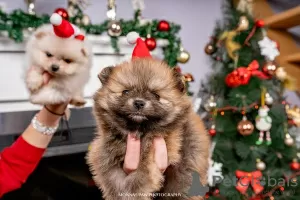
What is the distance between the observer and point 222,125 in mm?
1388

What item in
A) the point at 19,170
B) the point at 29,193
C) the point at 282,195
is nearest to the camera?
the point at 19,170

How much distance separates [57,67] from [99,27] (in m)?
0.75

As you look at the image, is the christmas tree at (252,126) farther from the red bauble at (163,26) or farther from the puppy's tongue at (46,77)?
the puppy's tongue at (46,77)

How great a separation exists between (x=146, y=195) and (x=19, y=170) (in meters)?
0.58

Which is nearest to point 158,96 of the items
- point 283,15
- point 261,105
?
point 261,105

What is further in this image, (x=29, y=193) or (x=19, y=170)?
(x=29, y=193)

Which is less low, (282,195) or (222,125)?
(222,125)

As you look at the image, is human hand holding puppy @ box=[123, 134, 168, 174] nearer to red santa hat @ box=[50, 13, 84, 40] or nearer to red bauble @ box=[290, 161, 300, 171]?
red santa hat @ box=[50, 13, 84, 40]

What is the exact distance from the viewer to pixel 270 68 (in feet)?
4.33

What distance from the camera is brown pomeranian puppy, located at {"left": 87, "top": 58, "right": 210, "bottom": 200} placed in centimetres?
36

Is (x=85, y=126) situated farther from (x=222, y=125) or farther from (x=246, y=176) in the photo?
(x=246, y=176)

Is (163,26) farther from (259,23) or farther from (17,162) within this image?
(17,162)

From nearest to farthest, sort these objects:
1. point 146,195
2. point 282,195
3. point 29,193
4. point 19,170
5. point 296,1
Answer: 1. point 146,195
2. point 19,170
3. point 29,193
4. point 282,195
5. point 296,1

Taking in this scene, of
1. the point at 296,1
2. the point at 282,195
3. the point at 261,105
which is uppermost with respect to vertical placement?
the point at 296,1
